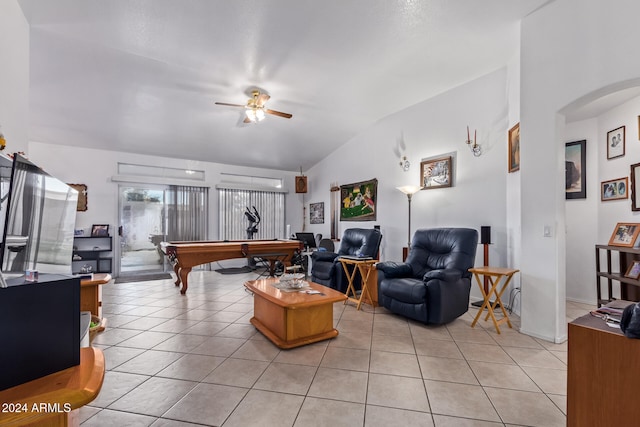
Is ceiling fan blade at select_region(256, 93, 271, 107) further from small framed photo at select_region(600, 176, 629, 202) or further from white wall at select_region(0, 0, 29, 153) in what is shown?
small framed photo at select_region(600, 176, 629, 202)

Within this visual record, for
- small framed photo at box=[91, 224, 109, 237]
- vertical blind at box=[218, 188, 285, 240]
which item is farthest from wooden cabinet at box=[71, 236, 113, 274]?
vertical blind at box=[218, 188, 285, 240]

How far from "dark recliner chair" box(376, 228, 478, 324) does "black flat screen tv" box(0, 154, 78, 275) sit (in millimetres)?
2874

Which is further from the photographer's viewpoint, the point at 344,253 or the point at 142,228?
the point at 142,228

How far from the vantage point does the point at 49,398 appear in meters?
0.67

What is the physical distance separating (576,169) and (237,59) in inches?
185

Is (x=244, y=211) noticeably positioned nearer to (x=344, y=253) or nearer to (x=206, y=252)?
(x=206, y=252)

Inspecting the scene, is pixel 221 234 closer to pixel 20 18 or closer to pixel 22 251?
pixel 20 18

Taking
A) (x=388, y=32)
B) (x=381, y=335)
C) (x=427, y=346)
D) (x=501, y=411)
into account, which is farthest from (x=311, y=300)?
(x=388, y=32)

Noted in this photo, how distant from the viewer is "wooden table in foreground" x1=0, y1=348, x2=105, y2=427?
64 centimetres

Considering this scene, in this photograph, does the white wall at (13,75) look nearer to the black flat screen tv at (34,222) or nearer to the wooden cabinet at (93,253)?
the black flat screen tv at (34,222)

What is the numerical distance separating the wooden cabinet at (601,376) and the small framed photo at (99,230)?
6797 millimetres

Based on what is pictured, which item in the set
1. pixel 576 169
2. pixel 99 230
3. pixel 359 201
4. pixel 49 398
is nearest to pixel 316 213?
pixel 359 201

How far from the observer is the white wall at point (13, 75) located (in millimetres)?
2006

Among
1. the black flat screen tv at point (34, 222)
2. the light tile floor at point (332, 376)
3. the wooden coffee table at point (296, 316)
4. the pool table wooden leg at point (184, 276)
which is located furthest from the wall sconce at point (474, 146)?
the pool table wooden leg at point (184, 276)
